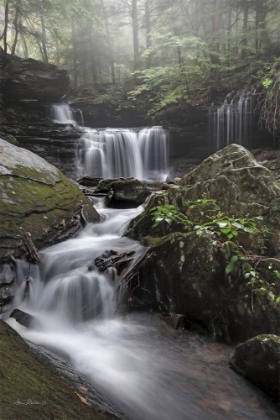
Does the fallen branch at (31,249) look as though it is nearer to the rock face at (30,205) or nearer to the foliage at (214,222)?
the rock face at (30,205)

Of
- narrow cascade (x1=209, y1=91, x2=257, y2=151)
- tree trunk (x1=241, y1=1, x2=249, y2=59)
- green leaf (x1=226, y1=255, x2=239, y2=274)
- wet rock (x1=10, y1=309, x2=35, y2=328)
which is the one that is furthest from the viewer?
tree trunk (x1=241, y1=1, x2=249, y2=59)

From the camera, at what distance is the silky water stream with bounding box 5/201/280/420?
2.53 meters

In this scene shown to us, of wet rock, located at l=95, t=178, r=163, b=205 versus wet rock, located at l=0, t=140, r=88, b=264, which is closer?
wet rock, located at l=0, t=140, r=88, b=264

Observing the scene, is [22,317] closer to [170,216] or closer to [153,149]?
[170,216]

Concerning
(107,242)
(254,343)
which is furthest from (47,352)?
(107,242)

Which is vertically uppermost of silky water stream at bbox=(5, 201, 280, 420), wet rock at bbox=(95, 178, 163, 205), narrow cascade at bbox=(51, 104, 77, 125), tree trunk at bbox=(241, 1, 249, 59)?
tree trunk at bbox=(241, 1, 249, 59)

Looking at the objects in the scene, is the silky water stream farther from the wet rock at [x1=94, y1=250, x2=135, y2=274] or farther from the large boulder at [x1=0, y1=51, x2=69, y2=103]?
the large boulder at [x1=0, y1=51, x2=69, y2=103]

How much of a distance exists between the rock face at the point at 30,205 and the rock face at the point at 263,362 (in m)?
3.02

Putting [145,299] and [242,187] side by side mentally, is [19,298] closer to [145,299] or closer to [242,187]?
[145,299]

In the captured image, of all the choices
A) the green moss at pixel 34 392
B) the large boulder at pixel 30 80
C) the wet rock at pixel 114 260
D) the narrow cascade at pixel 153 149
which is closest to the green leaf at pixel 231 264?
the wet rock at pixel 114 260

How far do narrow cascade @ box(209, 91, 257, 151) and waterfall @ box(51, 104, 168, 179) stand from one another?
2349mm

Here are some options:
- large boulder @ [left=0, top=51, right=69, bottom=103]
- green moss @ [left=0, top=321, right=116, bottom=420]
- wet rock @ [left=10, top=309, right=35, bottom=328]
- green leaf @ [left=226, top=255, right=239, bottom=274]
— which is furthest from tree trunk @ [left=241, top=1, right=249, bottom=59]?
green moss @ [left=0, top=321, right=116, bottom=420]

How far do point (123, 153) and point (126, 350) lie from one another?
10916 mm

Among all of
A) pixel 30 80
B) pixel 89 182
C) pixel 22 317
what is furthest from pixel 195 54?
pixel 22 317
